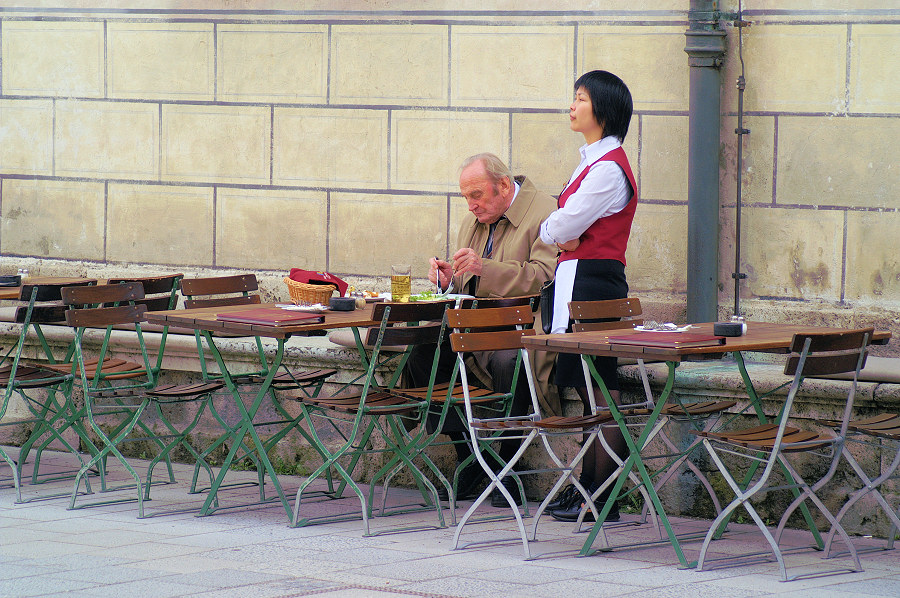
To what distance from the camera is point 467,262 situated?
655cm

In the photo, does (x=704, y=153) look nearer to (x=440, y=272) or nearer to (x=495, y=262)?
(x=495, y=262)

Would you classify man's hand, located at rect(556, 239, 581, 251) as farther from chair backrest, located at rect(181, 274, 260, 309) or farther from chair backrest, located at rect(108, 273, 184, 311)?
chair backrest, located at rect(108, 273, 184, 311)

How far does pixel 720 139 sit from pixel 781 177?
0.38 metres

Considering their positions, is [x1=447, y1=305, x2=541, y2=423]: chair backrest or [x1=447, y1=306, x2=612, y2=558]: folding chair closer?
[x1=447, y1=306, x2=612, y2=558]: folding chair

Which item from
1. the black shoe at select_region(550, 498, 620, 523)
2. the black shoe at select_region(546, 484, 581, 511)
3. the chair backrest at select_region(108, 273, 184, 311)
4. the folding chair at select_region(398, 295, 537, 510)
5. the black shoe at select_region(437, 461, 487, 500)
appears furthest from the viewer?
the chair backrest at select_region(108, 273, 184, 311)

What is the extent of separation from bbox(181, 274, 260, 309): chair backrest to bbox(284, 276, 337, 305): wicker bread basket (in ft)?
1.75

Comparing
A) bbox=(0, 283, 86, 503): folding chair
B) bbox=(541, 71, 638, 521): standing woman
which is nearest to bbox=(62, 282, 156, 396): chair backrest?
bbox=(0, 283, 86, 503): folding chair

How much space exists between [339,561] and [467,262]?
1.82m

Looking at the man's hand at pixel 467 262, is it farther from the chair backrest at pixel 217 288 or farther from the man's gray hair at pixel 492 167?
the chair backrest at pixel 217 288

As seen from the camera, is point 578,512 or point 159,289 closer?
point 578,512

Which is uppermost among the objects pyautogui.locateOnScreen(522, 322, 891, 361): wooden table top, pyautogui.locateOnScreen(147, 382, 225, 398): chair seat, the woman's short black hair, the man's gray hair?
the woman's short black hair

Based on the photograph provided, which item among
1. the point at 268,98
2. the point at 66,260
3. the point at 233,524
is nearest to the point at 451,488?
the point at 233,524

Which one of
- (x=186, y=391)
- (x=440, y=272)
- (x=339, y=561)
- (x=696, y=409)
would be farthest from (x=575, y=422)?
(x=186, y=391)

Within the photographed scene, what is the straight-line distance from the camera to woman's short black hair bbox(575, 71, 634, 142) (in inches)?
241
